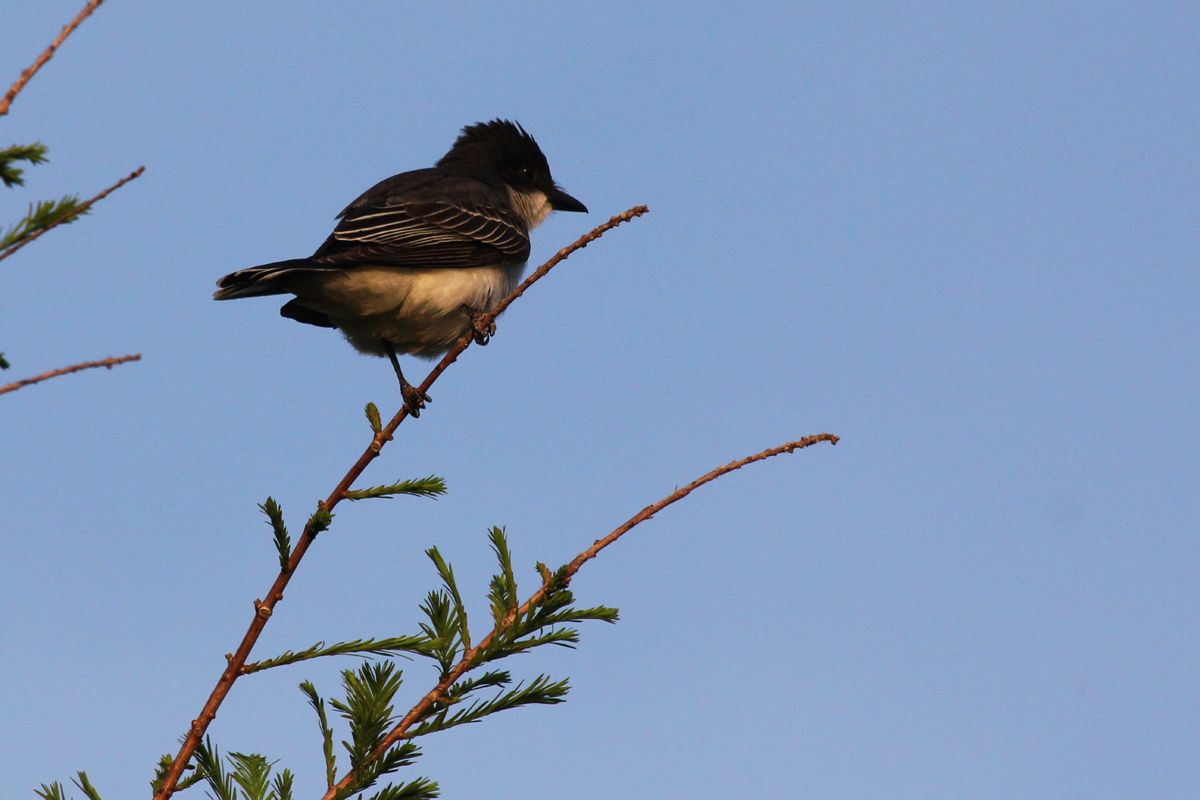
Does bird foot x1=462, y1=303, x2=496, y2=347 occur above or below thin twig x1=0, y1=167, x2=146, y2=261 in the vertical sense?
above

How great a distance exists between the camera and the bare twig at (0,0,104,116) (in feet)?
7.77

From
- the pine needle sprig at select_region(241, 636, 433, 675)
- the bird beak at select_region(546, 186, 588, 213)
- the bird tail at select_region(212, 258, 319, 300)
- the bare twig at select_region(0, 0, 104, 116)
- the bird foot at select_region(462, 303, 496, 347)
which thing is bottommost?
the pine needle sprig at select_region(241, 636, 433, 675)

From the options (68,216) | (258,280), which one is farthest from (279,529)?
(258,280)

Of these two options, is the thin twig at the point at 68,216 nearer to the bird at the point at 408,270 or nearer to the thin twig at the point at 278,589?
the thin twig at the point at 278,589

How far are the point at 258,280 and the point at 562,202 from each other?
175 inches

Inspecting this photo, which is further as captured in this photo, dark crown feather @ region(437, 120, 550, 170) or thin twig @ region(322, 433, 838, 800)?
dark crown feather @ region(437, 120, 550, 170)

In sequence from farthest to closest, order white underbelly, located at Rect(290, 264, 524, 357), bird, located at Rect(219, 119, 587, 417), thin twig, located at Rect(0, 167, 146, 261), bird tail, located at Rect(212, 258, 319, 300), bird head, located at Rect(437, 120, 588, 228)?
bird head, located at Rect(437, 120, 588, 228)
white underbelly, located at Rect(290, 264, 524, 357)
bird, located at Rect(219, 119, 587, 417)
bird tail, located at Rect(212, 258, 319, 300)
thin twig, located at Rect(0, 167, 146, 261)

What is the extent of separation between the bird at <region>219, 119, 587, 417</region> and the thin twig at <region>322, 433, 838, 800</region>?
3.78 metres

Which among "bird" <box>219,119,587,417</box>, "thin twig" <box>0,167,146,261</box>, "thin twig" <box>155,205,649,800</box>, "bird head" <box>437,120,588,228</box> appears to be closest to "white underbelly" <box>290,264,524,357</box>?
"bird" <box>219,119,587,417</box>

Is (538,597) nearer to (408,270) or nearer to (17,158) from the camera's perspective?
(17,158)

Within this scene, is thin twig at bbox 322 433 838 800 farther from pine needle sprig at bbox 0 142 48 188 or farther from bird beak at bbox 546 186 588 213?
bird beak at bbox 546 186 588 213

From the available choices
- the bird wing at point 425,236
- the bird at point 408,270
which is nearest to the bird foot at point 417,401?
the bird at point 408,270

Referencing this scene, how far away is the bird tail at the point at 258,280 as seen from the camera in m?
6.13

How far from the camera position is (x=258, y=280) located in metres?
6.27
